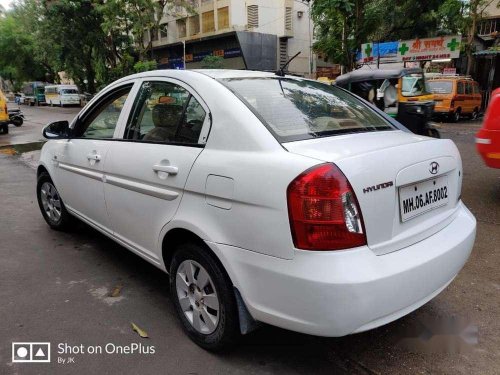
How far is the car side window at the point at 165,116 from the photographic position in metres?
2.68

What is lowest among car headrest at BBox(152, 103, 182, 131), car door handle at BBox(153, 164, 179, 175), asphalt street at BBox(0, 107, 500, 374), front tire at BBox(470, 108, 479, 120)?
asphalt street at BBox(0, 107, 500, 374)

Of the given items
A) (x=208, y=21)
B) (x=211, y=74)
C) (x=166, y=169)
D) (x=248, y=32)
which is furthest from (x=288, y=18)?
(x=166, y=169)

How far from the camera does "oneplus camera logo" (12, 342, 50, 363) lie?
259 centimetres

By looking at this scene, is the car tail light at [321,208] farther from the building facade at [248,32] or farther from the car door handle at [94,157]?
the building facade at [248,32]

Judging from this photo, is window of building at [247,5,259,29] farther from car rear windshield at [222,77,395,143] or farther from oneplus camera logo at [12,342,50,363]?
oneplus camera logo at [12,342,50,363]

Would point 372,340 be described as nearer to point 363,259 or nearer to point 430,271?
point 430,271

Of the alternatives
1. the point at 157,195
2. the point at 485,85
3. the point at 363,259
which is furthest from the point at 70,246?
the point at 485,85

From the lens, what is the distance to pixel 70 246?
436cm

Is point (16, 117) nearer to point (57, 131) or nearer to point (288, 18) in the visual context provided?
point (57, 131)

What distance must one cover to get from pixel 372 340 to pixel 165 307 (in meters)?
1.45

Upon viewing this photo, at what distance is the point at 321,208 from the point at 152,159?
1301 mm

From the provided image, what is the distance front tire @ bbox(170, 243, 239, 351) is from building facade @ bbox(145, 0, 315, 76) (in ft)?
95.2

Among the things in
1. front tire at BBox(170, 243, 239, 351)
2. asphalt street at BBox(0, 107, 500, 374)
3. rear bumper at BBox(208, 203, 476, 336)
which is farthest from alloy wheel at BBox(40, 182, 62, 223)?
rear bumper at BBox(208, 203, 476, 336)

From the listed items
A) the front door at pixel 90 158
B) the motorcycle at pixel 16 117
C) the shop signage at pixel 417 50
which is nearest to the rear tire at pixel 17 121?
the motorcycle at pixel 16 117
